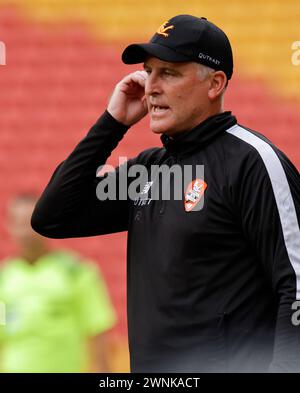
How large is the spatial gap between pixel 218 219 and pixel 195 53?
42 cm

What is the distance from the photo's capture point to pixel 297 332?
6.15 ft

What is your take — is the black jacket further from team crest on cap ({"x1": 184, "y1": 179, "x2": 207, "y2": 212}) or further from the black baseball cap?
the black baseball cap

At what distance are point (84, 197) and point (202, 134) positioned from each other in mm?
393

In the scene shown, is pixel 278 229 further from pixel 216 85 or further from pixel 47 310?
pixel 47 310

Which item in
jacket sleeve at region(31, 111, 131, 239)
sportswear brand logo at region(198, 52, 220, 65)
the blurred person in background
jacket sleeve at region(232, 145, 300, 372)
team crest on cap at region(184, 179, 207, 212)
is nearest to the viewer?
jacket sleeve at region(232, 145, 300, 372)

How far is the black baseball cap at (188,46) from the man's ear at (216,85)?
2 centimetres

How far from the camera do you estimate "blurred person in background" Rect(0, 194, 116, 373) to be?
368 centimetres

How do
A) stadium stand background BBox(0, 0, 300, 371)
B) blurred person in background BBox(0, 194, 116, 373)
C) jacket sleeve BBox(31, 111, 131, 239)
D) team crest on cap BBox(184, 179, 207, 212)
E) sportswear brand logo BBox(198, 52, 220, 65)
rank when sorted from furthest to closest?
stadium stand background BBox(0, 0, 300, 371), blurred person in background BBox(0, 194, 116, 373), jacket sleeve BBox(31, 111, 131, 239), sportswear brand logo BBox(198, 52, 220, 65), team crest on cap BBox(184, 179, 207, 212)

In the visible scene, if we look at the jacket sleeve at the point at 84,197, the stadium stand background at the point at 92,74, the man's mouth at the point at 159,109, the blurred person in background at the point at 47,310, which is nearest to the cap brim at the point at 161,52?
the man's mouth at the point at 159,109

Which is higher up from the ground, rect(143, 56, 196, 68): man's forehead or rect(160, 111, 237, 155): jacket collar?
rect(143, 56, 196, 68): man's forehead

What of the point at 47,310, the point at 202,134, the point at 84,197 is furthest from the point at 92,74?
the point at 202,134

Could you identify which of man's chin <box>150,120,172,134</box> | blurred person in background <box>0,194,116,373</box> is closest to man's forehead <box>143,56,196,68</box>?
man's chin <box>150,120,172,134</box>
